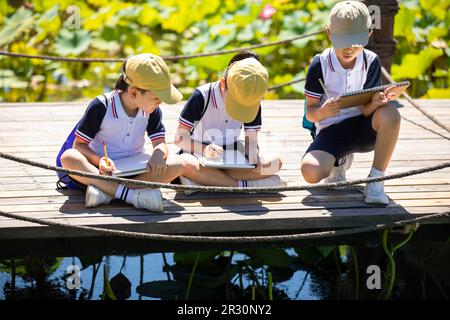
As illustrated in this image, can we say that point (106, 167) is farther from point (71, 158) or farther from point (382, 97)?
point (382, 97)

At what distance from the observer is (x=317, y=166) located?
4.80 metres

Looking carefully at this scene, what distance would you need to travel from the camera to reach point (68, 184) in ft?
15.9

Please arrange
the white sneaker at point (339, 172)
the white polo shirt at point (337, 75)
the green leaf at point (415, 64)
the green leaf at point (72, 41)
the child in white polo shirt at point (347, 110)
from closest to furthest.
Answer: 1. the child in white polo shirt at point (347, 110)
2. the white polo shirt at point (337, 75)
3. the white sneaker at point (339, 172)
4. the green leaf at point (415, 64)
5. the green leaf at point (72, 41)

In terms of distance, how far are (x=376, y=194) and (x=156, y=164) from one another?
1.05 metres

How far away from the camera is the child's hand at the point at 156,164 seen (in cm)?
460

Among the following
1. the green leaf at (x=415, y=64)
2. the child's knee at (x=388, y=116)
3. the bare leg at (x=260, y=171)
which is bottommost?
the bare leg at (x=260, y=171)

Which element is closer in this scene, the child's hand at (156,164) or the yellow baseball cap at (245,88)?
the yellow baseball cap at (245,88)

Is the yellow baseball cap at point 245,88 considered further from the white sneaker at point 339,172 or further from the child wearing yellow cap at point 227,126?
the white sneaker at point 339,172

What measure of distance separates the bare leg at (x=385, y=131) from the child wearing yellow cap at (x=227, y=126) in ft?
1.63

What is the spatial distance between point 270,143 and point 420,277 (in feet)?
4.17

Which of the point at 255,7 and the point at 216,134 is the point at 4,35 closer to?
the point at 255,7

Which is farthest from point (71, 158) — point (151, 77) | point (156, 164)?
point (151, 77)

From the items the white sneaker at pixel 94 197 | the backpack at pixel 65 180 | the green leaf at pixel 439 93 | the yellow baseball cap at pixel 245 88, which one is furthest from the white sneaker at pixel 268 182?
the green leaf at pixel 439 93

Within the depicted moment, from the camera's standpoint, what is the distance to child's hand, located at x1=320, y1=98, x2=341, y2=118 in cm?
461
